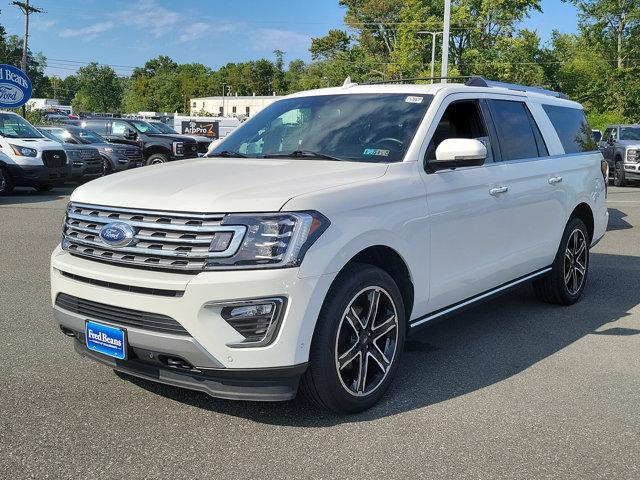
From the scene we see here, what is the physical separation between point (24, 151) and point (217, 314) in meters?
13.6

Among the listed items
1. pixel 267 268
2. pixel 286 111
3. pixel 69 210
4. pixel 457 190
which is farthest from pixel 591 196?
pixel 69 210

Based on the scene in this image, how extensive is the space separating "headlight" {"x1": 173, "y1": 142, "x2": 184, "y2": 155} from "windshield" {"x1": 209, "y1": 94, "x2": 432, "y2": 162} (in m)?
15.7

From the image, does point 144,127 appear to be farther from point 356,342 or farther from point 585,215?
point 356,342

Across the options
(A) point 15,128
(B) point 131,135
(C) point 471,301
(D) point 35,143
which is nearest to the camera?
(C) point 471,301

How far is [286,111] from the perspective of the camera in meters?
5.16

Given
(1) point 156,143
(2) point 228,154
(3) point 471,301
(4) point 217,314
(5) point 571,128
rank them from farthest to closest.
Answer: (1) point 156,143
(5) point 571,128
(2) point 228,154
(3) point 471,301
(4) point 217,314

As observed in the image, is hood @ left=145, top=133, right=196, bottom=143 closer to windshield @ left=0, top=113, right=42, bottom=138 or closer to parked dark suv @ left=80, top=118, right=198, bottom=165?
parked dark suv @ left=80, top=118, right=198, bottom=165

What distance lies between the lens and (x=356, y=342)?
12.4ft

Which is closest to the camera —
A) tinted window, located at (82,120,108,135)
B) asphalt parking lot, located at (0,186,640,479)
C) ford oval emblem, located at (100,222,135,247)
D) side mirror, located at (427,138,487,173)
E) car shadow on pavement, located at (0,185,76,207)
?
asphalt parking lot, located at (0,186,640,479)

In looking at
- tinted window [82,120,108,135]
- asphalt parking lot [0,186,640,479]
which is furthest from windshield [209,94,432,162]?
tinted window [82,120,108,135]

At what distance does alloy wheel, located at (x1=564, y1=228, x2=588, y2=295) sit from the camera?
247 inches

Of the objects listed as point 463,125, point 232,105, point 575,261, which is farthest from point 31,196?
point 232,105

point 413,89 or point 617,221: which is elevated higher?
point 413,89

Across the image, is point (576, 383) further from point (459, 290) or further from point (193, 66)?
point (193, 66)
